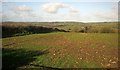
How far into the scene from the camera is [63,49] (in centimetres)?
1157

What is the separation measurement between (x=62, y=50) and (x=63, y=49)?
269 mm

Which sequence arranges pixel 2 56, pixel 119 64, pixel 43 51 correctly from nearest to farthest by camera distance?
pixel 119 64 < pixel 2 56 < pixel 43 51

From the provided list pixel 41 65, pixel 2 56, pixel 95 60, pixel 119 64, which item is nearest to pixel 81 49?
pixel 95 60

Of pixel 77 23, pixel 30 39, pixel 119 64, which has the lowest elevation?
pixel 119 64

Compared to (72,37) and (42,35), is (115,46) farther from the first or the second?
(42,35)

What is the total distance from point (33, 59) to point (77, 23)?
7521mm

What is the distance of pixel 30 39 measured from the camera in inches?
556

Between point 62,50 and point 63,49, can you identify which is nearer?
point 62,50

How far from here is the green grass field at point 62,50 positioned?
28.6ft

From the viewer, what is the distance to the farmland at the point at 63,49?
8742mm

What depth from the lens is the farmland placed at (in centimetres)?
874

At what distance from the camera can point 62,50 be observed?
1131 cm

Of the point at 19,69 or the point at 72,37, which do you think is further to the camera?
the point at 72,37

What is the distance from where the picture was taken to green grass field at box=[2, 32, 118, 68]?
8.72 m
